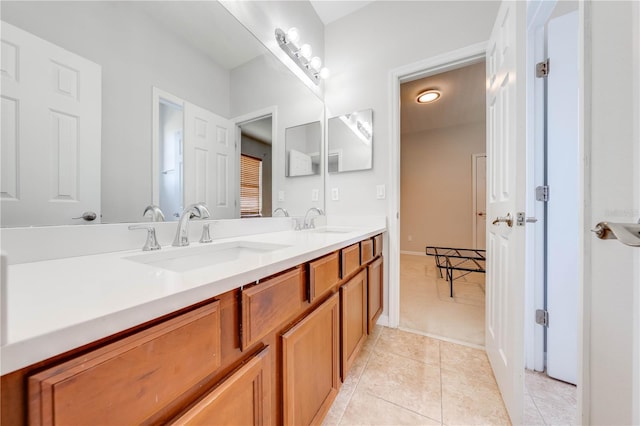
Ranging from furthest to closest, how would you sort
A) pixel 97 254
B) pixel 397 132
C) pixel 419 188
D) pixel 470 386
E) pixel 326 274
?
pixel 419 188, pixel 397 132, pixel 470 386, pixel 326 274, pixel 97 254

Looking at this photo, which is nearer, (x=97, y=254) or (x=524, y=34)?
(x=97, y=254)

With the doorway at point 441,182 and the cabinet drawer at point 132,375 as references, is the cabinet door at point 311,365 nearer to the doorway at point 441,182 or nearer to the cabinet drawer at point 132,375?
the cabinet drawer at point 132,375

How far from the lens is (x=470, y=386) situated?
1198mm

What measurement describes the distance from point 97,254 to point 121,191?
225 millimetres

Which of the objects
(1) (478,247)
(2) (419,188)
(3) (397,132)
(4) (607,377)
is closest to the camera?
(4) (607,377)

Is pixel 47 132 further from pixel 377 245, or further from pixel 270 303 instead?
pixel 377 245

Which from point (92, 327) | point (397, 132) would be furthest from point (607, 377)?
point (397, 132)

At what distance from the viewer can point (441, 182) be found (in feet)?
Result: 14.6

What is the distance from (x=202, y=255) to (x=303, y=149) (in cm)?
121

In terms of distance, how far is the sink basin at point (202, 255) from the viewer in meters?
0.76

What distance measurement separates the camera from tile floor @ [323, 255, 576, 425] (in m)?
1.02

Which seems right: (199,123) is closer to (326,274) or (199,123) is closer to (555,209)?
(326,274)

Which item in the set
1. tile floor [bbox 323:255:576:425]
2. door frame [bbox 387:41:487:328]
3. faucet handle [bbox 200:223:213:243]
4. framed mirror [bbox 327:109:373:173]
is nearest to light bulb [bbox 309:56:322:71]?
framed mirror [bbox 327:109:373:173]

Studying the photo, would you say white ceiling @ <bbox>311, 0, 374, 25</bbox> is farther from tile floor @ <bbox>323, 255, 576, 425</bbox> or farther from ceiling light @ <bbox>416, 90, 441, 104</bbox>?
tile floor @ <bbox>323, 255, 576, 425</bbox>
